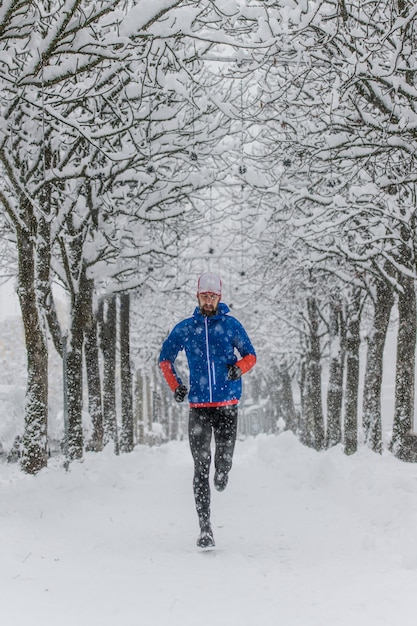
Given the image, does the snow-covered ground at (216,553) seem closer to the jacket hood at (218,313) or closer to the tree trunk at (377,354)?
the jacket hood at (218,313)

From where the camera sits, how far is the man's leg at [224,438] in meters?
4.90

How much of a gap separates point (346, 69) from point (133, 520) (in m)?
4.78

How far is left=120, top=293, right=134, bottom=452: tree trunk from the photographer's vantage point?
653 inches

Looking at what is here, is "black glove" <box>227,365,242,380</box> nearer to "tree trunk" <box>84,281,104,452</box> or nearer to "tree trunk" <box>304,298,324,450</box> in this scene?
"tree trunk" <box>84,281,104,452</box>

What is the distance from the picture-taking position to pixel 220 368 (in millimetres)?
4906

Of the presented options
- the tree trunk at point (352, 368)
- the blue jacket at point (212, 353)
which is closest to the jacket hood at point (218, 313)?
the blue jacket at point (212, 353)

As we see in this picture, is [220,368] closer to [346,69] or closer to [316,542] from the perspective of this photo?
[316,542]

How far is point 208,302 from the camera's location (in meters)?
4.97

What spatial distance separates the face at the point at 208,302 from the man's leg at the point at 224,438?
2.53ft

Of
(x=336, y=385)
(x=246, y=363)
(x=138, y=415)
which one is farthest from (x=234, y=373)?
(x=138, y=415)

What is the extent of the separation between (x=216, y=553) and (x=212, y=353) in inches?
57.7

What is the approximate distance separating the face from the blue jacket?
43 millimetres

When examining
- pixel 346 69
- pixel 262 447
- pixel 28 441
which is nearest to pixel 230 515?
pixel 28 441

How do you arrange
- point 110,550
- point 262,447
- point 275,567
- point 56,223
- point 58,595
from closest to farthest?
point 58,595, point 275,567, point 110,550, point 56,223, point 262,447
